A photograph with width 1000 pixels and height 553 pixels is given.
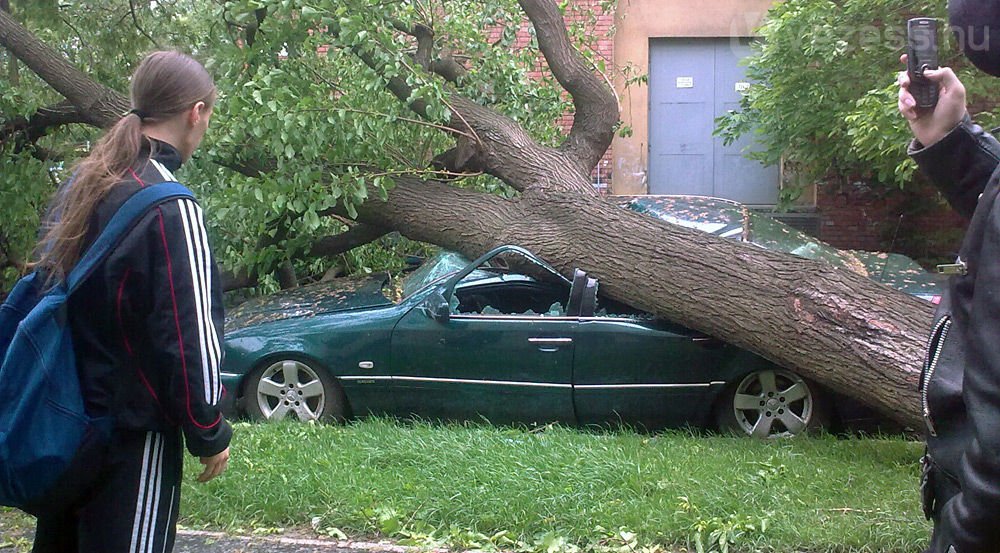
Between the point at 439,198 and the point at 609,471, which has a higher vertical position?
the point at 439,198

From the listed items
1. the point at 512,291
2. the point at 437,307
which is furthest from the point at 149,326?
the point at 512,291

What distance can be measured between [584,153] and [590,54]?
1652 millimetres

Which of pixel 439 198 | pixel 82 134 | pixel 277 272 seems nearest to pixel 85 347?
pixel 439 198

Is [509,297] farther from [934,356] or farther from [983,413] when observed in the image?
[983,413]

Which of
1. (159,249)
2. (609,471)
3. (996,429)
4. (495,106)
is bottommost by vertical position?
(609,471)

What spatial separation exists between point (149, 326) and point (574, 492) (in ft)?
8.88

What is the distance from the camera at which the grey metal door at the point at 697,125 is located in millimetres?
13031

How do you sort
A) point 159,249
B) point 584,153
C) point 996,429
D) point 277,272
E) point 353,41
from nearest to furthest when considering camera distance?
point 996,429, point 159,249, point 353,41, point 584,153, point 277,272

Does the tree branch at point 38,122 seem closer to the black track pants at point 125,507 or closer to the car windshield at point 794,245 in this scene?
the car windshield at point 794,245

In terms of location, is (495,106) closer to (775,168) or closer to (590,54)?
(590,54)

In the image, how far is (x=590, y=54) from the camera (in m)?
9.05

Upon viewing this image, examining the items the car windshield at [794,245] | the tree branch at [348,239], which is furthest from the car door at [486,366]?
the tree branch at [348,239]

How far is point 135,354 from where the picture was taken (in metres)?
2.29

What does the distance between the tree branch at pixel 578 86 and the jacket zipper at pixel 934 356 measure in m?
6.05
